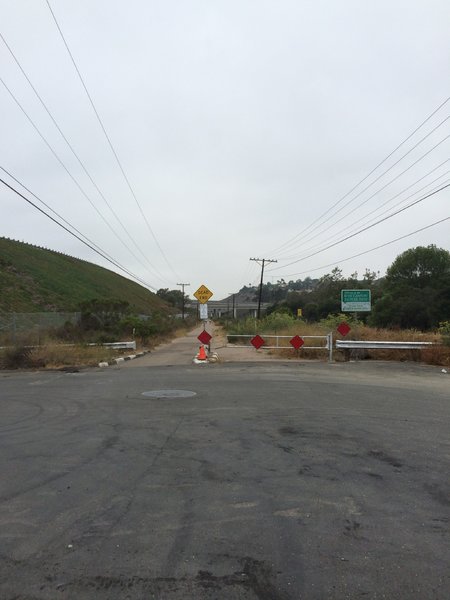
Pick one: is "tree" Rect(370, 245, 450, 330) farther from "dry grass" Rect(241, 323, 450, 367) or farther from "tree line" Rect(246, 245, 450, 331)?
"dry grass" Rect(241, 323, 450, 367)

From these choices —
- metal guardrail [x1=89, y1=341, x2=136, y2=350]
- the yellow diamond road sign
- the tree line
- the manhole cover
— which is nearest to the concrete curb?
metal guardrail [x1=89, y1=341, x2=136, y2=350]

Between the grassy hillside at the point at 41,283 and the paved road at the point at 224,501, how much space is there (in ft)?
105

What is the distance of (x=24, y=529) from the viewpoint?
4324 mm

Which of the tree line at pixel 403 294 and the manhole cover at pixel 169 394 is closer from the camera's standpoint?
the manhole cover at pixel 169 394

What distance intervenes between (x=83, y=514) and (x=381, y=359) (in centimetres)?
1823

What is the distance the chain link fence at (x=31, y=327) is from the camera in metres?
21.1

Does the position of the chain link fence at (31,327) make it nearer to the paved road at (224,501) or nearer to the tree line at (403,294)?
the paved road at (224,501)

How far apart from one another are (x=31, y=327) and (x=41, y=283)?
36.7 metres

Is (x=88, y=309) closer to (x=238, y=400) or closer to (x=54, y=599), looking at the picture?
(x=238, y=400)

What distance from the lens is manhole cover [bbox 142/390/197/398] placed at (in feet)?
37.6

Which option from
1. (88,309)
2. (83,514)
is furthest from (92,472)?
(88,309)

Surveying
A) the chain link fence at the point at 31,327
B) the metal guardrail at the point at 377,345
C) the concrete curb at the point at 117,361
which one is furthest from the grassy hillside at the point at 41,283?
the metal guardrail at the point at 377,345

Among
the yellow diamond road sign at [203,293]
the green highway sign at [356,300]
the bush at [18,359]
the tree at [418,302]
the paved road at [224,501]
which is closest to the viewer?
the paved road at [224,501]

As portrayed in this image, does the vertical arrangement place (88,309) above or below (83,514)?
above
